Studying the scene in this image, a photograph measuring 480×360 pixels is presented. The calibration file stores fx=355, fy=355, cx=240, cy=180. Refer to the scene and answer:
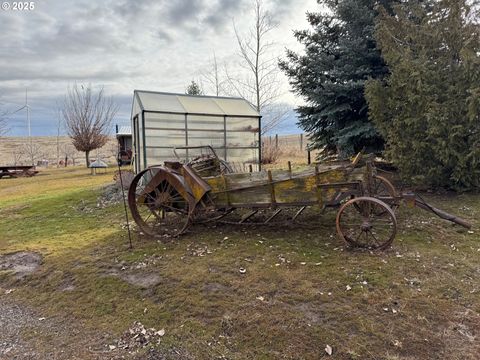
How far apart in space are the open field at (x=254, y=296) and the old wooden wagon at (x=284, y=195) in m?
0.31

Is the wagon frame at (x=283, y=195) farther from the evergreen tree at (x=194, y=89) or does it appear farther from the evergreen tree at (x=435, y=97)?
the evergreen tree at (x=194, y=89)

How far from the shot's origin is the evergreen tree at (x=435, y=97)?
645 cm

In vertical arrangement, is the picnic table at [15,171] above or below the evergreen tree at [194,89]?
below

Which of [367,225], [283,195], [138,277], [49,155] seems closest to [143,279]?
[138,277]

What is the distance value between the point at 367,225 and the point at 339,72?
587 cm

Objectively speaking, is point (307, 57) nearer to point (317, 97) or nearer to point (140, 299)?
point (317, 97)

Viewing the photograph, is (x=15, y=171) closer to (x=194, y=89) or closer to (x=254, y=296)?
(x=194, y=89)

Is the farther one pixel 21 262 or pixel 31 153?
pixel 31 153

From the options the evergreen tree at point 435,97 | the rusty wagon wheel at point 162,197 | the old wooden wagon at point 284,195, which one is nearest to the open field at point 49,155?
the rusty wagon wheel at point 162,197

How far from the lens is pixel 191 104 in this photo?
1070 centimetres

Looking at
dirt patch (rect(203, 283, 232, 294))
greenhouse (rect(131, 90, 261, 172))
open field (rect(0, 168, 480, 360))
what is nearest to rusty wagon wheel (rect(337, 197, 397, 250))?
open field (rect(0, 168, 480, 360))

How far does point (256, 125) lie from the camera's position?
37.0 feet

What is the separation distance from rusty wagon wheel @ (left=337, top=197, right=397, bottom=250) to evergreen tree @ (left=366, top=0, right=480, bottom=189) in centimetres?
197

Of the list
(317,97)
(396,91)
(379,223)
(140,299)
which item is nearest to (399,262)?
(379,223)
